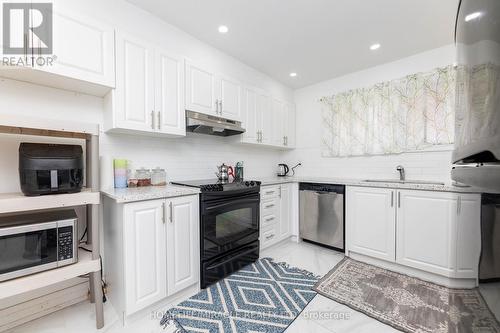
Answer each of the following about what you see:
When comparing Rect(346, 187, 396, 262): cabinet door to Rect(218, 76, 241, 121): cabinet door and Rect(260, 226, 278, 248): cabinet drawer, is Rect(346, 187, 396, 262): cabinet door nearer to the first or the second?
Rect(260, 226, 278, 248): cabinet drawer

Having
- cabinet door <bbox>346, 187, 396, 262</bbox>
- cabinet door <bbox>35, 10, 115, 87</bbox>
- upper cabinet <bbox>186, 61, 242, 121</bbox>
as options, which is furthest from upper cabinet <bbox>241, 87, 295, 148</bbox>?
cabinet door <bbox>35, 10, 115, 87</bbox>

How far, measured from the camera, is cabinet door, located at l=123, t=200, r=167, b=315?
154 cm

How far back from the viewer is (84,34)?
1565 mm

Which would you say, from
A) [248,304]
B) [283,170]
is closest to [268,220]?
[248,304]

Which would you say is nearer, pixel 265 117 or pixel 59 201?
pixel 59 201

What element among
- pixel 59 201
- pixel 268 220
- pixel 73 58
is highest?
pixel 73 58

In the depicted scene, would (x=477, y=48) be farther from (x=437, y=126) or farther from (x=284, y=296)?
(x=437, y=126)

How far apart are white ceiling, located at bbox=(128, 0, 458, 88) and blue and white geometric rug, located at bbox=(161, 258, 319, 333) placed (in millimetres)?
2575

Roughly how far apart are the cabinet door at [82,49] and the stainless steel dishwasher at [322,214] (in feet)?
8.51

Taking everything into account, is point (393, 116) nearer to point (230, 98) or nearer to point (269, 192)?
point (269, 192)

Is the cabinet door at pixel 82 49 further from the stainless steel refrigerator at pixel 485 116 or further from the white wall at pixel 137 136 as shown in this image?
the stainless steel refrigerator at pixel 485 116

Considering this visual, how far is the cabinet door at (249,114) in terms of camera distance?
2854 millimetres

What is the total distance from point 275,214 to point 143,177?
5.65 feet

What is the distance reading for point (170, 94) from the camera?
2.07 metres
